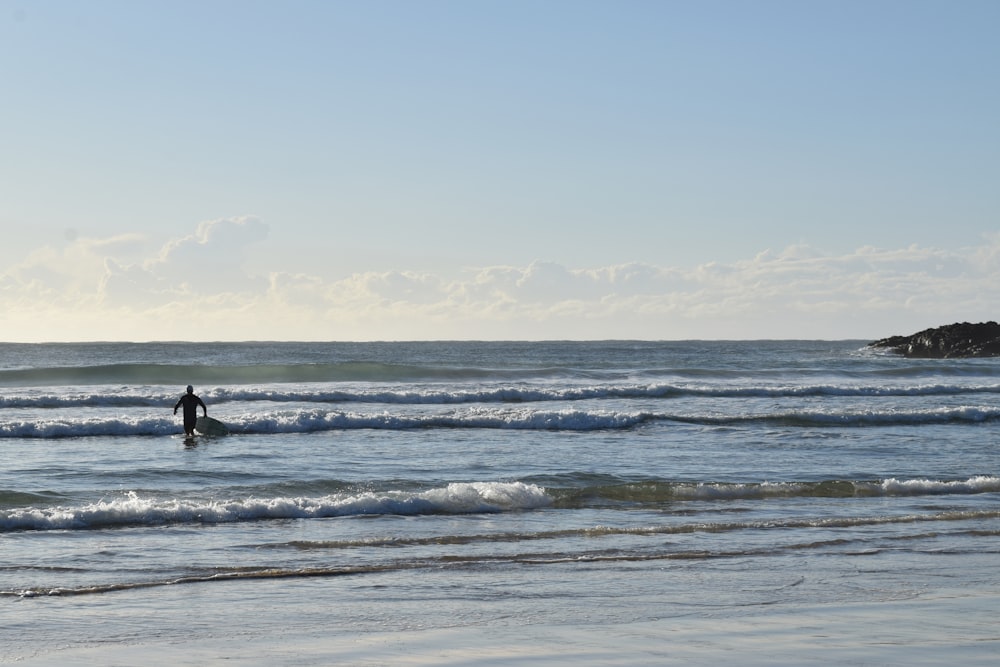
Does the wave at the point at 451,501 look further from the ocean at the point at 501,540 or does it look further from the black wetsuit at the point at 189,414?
the black wetsuit at the point at 189,414

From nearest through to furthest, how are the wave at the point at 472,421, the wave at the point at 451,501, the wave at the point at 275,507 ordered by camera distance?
the wave at the point at 275,507 < the wave at the point at 451,501 < the wave at the point at 472,421

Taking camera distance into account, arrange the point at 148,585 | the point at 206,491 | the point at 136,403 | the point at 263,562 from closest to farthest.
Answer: the point at 148,585
the point at 263,562
the point at 206,491
the point at 136,403

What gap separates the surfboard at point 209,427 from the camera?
82.4 feet

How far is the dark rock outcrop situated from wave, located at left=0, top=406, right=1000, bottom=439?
53.7 metres

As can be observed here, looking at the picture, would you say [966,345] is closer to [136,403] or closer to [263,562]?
[136,403]

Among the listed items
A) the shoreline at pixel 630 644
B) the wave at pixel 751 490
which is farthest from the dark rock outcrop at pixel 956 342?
the shoreline at pixel 630 644

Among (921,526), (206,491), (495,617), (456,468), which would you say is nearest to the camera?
(495,617)

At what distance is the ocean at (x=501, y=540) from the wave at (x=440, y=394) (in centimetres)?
855

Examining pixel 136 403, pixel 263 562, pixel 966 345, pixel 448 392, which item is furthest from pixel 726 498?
pixel 966 345

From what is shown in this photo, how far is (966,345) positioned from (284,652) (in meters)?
83.5

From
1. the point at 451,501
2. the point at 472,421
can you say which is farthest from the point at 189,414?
the point at 451,501

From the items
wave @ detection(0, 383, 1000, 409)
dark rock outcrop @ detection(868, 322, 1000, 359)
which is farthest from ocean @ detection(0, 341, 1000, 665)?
dark rock outcrop @ detection(868, 322, 1000, 359)

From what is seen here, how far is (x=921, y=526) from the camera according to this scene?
13.0 meters

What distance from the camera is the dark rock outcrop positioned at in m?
80.1
